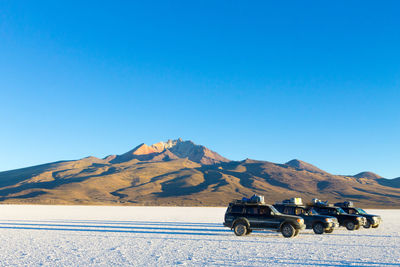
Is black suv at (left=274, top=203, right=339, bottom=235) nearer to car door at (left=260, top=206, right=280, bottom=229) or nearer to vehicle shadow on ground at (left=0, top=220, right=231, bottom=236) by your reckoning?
car door at (left=260, top=206, right=280, bottom=229)

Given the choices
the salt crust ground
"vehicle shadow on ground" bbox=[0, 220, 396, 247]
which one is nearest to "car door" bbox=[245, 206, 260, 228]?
"vehicle shadow on ground" bbox=[0, 220, 396, 247]

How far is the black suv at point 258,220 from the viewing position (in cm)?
2108

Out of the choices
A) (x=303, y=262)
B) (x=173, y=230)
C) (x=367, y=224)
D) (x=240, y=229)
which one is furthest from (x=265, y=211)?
(x=367, y=224)

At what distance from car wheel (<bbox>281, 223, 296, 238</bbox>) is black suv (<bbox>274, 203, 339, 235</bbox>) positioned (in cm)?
296

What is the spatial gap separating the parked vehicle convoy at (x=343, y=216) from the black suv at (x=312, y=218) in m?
2.74

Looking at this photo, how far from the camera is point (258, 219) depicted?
853 inches

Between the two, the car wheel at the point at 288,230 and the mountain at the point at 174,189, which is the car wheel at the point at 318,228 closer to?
the car wheel at the point at 288,230

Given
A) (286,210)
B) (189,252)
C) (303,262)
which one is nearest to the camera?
(303,262)

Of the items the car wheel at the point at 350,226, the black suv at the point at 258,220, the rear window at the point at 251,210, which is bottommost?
the car wheel at the point at 350,226

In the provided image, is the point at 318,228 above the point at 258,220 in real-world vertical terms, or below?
below

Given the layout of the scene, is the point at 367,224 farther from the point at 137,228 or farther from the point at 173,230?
the point at 137,228

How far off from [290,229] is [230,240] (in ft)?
12.1

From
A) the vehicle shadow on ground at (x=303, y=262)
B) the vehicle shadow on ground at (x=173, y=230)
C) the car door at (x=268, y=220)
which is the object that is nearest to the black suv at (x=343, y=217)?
the vehicle shadow on ground at (x=173, y=230)

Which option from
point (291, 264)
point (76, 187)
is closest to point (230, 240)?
point (291, 264)
